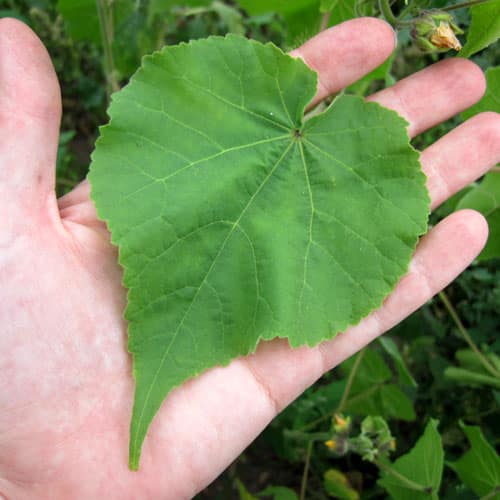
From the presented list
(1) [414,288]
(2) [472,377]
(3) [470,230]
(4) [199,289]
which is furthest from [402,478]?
(4) [199,289]

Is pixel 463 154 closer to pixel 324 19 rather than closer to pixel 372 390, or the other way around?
pixel 324 19

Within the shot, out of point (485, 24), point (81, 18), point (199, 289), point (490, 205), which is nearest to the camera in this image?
point (199, 289)

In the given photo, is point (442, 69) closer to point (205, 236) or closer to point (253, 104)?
point (253, 104)

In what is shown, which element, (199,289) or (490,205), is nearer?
(199,289)

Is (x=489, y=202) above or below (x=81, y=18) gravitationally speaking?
below

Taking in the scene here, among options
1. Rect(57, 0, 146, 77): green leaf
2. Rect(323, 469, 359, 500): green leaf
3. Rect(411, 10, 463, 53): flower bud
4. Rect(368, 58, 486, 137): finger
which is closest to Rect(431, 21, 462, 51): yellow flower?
Rect(411, 10, 463, 53): flower bud

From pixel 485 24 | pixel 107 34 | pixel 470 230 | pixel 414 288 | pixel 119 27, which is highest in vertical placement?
pixel 485 24

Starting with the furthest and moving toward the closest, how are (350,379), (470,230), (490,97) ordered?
(350,379) < (490,97) < (470,230)

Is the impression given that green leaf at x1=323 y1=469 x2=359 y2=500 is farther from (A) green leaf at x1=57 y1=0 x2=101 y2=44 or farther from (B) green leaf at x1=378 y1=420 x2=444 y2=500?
(A) green leaf at x1=57 y1=0 x2=101 y2=44
